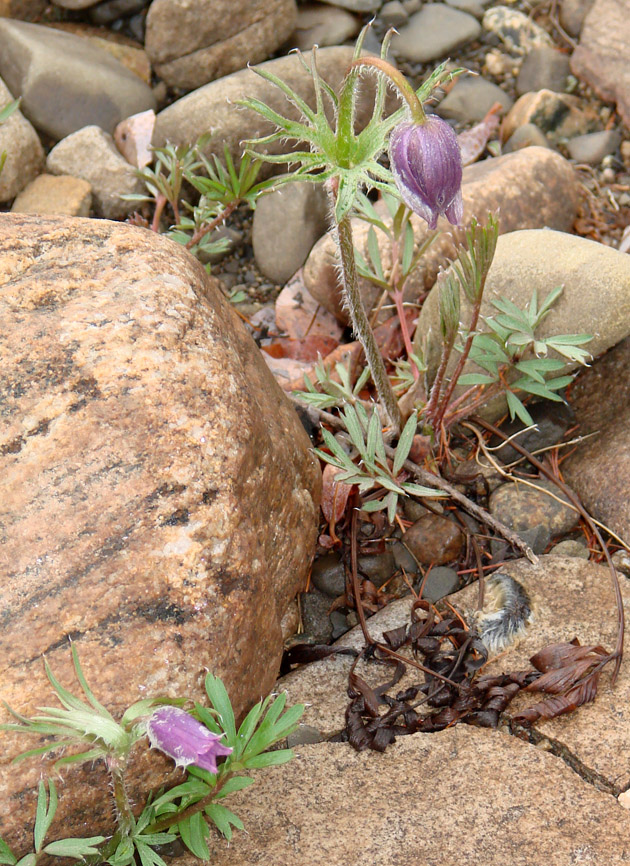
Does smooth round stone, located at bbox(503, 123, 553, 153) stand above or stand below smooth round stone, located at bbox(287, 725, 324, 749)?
above

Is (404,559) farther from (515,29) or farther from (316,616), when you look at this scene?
(515,29)

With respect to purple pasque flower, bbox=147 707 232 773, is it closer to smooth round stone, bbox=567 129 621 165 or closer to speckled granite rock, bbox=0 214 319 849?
speckled granite rock, bbox=0 214 319 849

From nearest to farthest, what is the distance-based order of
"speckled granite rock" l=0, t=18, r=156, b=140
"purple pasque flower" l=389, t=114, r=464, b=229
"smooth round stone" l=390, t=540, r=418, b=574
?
1. "purple pasque flower" l=389, t=114, r=464, b=229
2. "smooth round stone" l=390, t=540, r=418, b=574
3. "speckled granite rock" l=0, t=18, r=156, b=140

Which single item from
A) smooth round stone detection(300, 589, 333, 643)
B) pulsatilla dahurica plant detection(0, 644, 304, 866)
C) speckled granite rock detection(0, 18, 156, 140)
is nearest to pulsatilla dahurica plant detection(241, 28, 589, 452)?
smooth round stone detection(300, 589, 333, 643)

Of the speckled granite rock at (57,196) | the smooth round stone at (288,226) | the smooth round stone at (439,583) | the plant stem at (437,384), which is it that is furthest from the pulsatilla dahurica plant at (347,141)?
the speckled granite rock at (57,196)

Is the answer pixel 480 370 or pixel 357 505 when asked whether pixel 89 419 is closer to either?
pixel 357 505

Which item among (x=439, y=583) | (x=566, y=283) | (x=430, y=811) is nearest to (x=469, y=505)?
(x=439, y=583)
